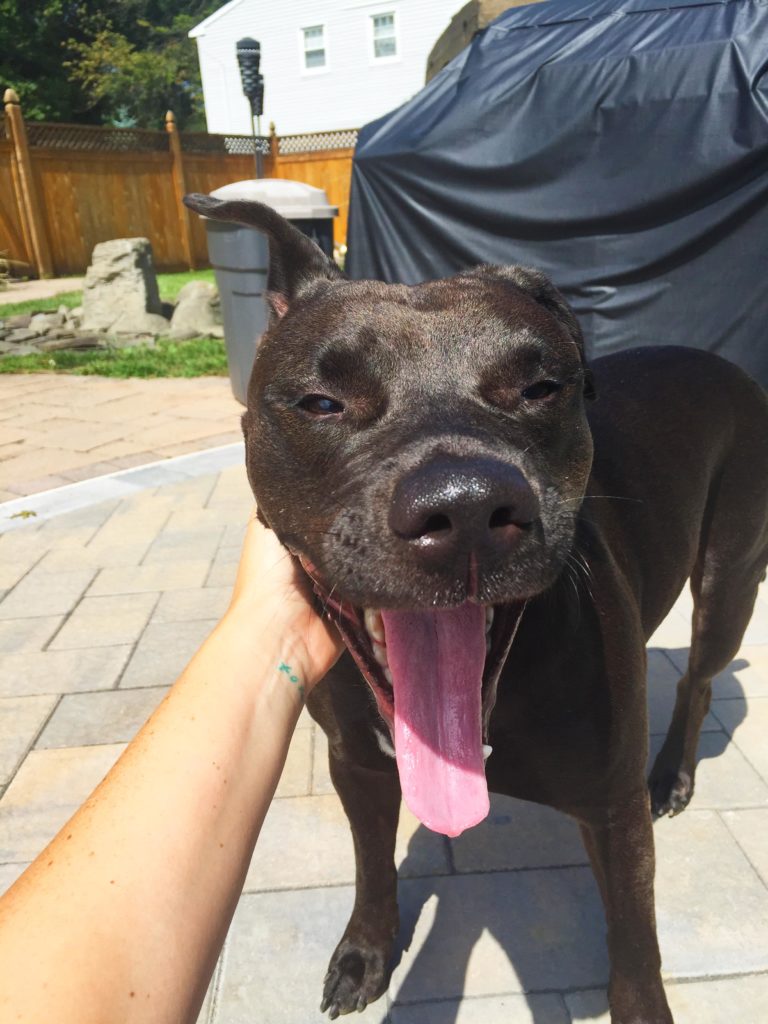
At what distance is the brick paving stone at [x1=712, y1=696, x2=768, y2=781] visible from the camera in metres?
3.18

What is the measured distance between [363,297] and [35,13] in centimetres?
3778

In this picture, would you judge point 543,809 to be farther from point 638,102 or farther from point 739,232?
point 638,102

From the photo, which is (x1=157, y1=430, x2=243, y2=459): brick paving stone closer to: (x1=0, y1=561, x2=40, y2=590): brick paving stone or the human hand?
(x1=0, y1=561, x2=40, y2=590): brick paving stone

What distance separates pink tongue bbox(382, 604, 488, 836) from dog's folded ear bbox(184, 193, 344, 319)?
1189 millimetres

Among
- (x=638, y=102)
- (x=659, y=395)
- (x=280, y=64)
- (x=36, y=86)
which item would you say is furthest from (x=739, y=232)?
(x=36, y=86)

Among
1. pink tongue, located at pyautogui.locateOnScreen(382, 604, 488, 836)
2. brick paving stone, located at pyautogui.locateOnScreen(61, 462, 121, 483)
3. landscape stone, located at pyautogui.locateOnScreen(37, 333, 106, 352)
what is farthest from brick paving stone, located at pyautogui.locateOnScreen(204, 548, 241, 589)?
landscape stone, located at pyautogui.locateOnScreen(37, 333, 106, 352)

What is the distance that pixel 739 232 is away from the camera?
5.99 metres

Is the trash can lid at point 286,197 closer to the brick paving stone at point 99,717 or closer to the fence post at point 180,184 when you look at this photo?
the brick paving stone at point 99,717

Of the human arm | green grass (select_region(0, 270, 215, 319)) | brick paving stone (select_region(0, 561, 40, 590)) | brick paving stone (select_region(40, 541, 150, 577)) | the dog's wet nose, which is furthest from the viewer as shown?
green grass (select_region(0, 270, 215, 319))

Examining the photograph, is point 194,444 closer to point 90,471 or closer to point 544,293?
point 90,471

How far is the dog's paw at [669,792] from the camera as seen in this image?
2.89m

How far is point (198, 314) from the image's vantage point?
1246 cm

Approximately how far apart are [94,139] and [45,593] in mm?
18910

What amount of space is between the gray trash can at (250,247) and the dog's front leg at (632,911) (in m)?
5.95
